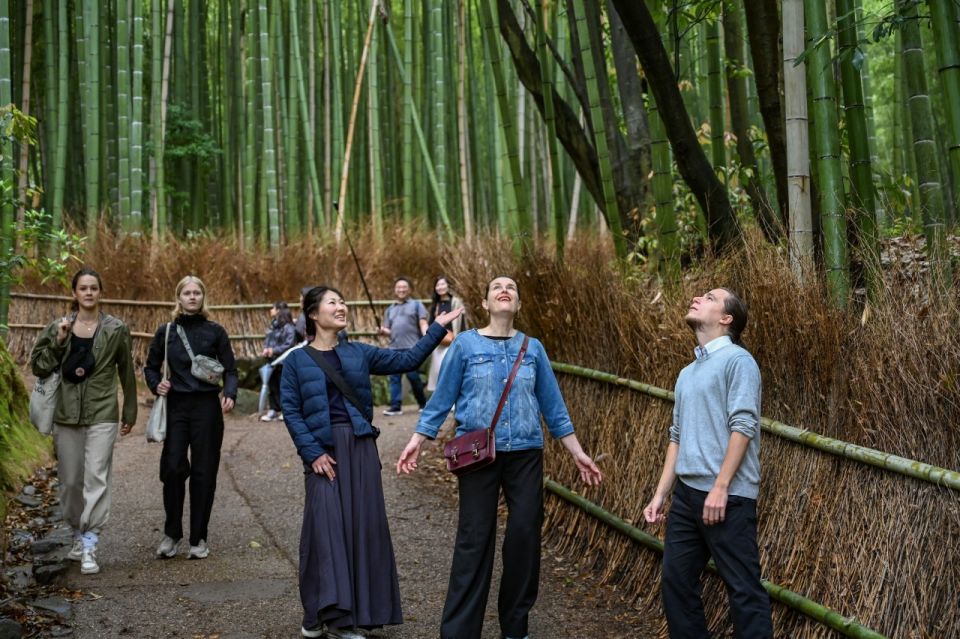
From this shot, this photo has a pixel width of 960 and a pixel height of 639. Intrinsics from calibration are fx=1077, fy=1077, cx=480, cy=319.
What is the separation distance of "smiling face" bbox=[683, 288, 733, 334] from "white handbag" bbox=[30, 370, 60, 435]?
327cm

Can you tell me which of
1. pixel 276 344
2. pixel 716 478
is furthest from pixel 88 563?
pixel 276 344

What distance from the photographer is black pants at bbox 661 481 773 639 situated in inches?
126

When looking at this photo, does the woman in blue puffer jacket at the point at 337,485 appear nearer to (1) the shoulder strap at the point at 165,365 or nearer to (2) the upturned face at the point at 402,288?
(1) the shoulder strap at the point at 165,365

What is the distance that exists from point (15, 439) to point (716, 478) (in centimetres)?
554

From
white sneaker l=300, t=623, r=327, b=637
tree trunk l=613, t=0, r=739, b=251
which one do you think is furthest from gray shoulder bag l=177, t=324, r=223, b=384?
tree trunk l=613, t=0, r=739, b=251

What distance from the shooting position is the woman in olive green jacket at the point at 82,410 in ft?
17.0

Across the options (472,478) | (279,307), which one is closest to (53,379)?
(472,478)

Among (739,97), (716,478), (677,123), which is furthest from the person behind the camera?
(739,97)

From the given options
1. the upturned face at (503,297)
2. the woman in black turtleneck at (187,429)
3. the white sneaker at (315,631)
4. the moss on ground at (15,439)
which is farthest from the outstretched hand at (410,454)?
the moss on ground at (15,439)

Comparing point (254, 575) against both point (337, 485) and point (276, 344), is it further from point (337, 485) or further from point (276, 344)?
point (276, 344)

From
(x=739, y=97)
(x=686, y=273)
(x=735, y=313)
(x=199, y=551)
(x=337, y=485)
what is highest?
(x=739, y=97)

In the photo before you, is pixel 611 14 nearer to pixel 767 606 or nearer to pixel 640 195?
pixel 640 195

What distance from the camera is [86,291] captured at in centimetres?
527

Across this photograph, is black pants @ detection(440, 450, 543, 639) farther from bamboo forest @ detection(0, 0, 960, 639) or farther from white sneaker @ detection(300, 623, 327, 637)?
white sneaker @ detection(300, 623, 327, 637)
